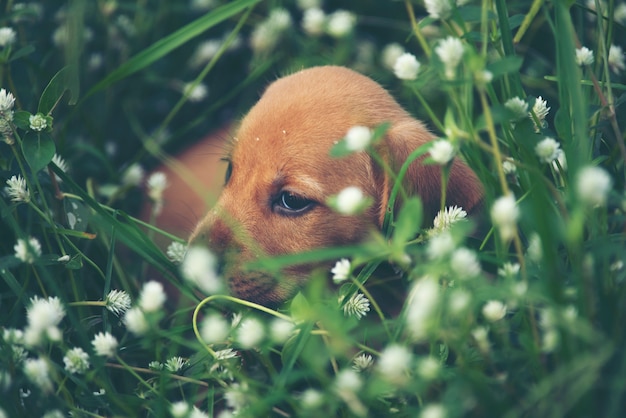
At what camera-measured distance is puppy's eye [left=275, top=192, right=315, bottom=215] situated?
2.48 m

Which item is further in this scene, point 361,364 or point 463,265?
point 361,364

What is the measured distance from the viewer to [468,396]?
150cm

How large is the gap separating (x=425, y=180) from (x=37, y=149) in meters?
1.35

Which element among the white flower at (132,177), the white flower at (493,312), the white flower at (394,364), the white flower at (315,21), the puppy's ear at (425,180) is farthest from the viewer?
the white flower at (315,21)

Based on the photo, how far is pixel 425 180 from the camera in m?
2.43

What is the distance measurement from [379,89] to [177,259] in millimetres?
1083

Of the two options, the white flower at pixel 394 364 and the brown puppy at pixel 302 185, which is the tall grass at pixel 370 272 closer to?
the white flower at pixel 394 364

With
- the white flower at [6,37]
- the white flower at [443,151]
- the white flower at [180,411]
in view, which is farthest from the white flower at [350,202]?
the white flower at [6,37]

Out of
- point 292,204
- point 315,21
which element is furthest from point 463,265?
point 315,21

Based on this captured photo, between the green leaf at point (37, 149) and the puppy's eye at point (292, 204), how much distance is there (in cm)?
83

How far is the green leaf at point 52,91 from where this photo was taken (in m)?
2.22

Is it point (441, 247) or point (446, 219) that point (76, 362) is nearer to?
point (441, 247)

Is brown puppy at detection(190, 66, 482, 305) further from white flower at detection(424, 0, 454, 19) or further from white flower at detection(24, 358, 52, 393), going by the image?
white flower at detection(24, 358, 52, 393)

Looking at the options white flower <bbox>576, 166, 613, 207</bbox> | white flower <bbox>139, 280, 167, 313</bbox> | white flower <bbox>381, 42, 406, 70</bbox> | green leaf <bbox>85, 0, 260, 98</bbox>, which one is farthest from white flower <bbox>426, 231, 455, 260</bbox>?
white flower <bbox>381, 42, 406, 70</bbox>
